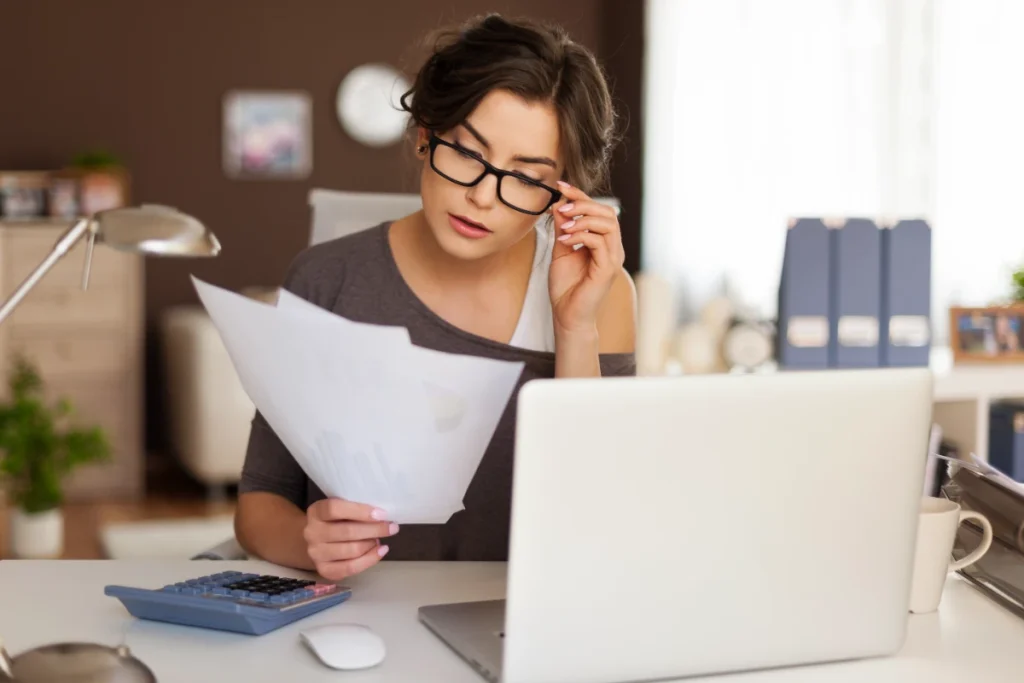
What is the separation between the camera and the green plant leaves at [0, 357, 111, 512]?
399 centimetres

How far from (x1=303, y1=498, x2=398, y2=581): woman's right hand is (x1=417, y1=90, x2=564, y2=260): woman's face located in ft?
1.23

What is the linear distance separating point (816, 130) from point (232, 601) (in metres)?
3.40

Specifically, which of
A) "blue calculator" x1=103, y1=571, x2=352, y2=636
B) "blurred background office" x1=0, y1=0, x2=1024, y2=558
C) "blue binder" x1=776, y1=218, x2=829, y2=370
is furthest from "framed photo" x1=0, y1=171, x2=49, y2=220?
"blue calculator" x1=103, y1=571, x2=352, y2=636

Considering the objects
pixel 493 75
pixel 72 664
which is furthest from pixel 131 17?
pixel 72 664

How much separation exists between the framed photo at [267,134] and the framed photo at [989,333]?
3.33 m

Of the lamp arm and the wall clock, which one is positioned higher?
the wall clock

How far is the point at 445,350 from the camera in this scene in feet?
5.27

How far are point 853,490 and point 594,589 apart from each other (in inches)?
8.9

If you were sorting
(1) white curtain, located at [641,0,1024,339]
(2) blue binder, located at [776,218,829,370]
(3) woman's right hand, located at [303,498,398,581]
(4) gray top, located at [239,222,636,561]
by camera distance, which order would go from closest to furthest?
(3) woman's right hand, located at [303,498,398,581] < (4) gray top, located at [239,222,636,561] < (2) blue binder, located at [776,218,829,370] < (1) white curtain, located at [641,0,1024,339]

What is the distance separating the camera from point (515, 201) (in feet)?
4.65

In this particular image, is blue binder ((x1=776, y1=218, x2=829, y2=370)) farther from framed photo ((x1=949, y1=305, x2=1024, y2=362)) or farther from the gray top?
the gray top

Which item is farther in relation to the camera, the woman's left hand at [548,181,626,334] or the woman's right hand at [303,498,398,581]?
the woman's left hand at [548,181,626,334]

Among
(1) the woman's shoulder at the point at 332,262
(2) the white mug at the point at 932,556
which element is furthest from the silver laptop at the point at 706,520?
(1) the woman's shoulder at the point at 332,262

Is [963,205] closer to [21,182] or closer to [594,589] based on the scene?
[594,589]
